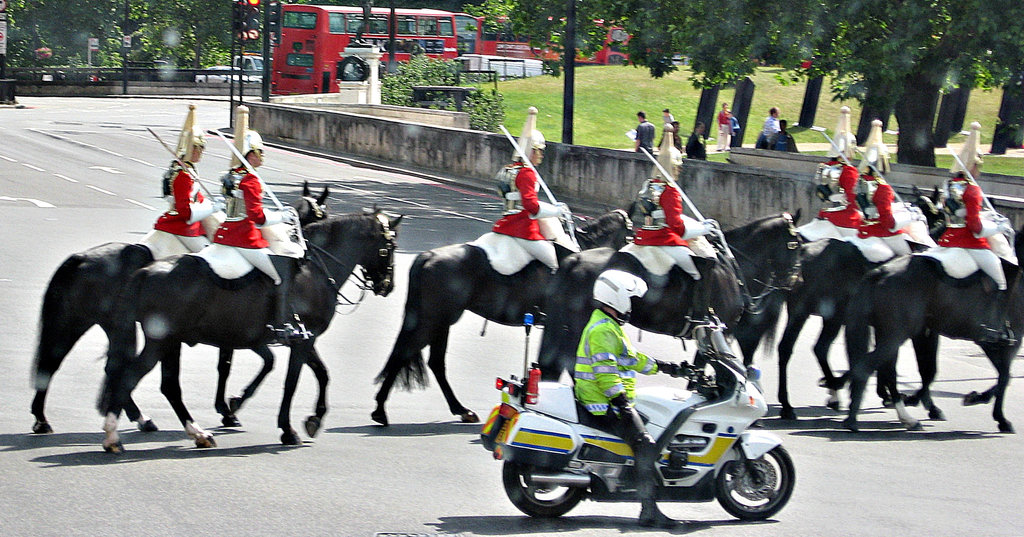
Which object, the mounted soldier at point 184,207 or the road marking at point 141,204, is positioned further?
the road marking at point 141,204

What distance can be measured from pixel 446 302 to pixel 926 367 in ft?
15.2

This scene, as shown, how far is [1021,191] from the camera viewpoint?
24.3 m

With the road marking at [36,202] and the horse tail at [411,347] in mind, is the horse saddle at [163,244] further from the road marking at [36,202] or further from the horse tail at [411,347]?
the road marking at [36,202]

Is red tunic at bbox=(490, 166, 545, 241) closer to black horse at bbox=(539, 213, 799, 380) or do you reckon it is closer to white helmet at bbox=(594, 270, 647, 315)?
black horse at bbox=(539, 213, 799, 380)

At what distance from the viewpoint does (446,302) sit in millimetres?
11828

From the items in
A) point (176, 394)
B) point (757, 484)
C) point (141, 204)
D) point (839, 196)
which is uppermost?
point (839, 196)

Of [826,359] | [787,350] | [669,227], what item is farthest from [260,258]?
[826,359]

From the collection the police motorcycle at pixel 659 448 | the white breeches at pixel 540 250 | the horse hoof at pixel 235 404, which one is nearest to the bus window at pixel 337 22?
the white breeches at pixel 540 250

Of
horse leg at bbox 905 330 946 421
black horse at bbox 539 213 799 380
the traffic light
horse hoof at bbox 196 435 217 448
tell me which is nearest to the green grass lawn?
the traffic light

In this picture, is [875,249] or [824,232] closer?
[875,249]

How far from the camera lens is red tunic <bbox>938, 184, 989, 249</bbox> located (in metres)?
12.2

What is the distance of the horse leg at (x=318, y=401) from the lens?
1059 centimetres

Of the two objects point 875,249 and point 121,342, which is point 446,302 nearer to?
point 121,342

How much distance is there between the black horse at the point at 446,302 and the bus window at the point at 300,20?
4785 cm
